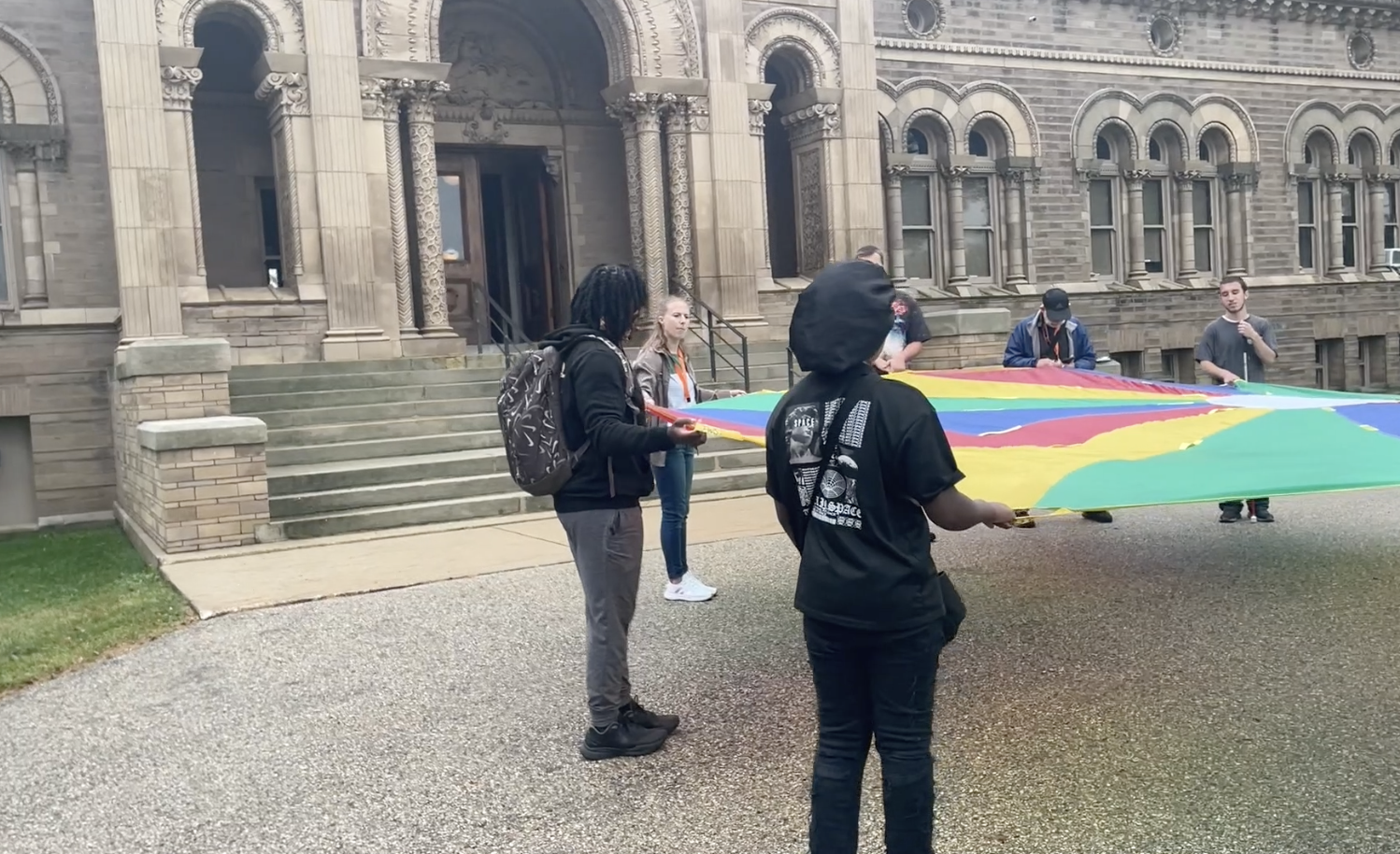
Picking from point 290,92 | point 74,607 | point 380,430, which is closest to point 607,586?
point 74,607

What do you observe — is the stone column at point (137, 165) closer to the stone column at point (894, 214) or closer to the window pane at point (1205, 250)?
the stone column at point (894, 214)

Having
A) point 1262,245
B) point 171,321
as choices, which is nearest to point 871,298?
point 171,321

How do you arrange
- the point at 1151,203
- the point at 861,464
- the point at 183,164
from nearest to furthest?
1. the point at 861,464
2. the point at 183,164
3. the point at 1151,203

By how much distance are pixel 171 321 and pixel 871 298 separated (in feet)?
41.1

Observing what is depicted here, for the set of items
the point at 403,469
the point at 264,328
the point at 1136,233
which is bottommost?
the point at 403,469

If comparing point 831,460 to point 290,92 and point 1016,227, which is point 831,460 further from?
point 1016,227

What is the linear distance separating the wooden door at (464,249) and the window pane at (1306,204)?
17057 millimetres

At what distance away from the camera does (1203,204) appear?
23.7 metres

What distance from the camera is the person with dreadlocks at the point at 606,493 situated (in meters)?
4.58

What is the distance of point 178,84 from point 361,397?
430cm

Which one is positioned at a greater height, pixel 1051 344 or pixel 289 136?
pixel 289 136

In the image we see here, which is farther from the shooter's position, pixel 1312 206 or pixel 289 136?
pixel 1312 206

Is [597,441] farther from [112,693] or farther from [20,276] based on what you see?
[20,276]

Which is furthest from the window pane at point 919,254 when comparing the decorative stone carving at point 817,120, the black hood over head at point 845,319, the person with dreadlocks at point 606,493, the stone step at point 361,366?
the black hood over head at point 845,319
